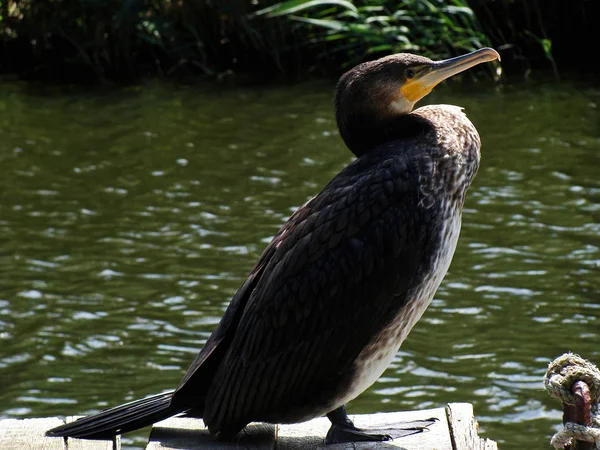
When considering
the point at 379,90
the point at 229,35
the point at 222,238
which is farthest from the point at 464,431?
the point at 229,35

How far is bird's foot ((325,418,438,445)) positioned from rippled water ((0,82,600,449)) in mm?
1874

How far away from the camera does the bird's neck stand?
3516 millimetres

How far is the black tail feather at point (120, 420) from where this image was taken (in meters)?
3.28

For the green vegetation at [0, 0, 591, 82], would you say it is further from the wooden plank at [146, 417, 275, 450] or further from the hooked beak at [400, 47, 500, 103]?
the wooden plank at [146, 417, 275, 450]

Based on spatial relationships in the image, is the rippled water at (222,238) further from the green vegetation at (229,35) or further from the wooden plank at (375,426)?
the wooden plank at (375,426)

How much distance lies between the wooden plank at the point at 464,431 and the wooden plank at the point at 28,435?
117 cm

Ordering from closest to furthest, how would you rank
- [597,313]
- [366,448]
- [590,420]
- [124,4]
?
[590,420]
[366,448]
[597,313]
[124,4]

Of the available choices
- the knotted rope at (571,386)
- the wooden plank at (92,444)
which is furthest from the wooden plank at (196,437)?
the knotted rope at (571,386)

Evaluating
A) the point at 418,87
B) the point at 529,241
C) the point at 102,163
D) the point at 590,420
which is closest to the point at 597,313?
the point at 529,241

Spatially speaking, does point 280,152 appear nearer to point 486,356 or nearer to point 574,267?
point 574,267

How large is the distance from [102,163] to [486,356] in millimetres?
4258

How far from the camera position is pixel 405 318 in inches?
130

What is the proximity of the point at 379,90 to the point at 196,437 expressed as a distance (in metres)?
1.21

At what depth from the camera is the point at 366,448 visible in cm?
330
